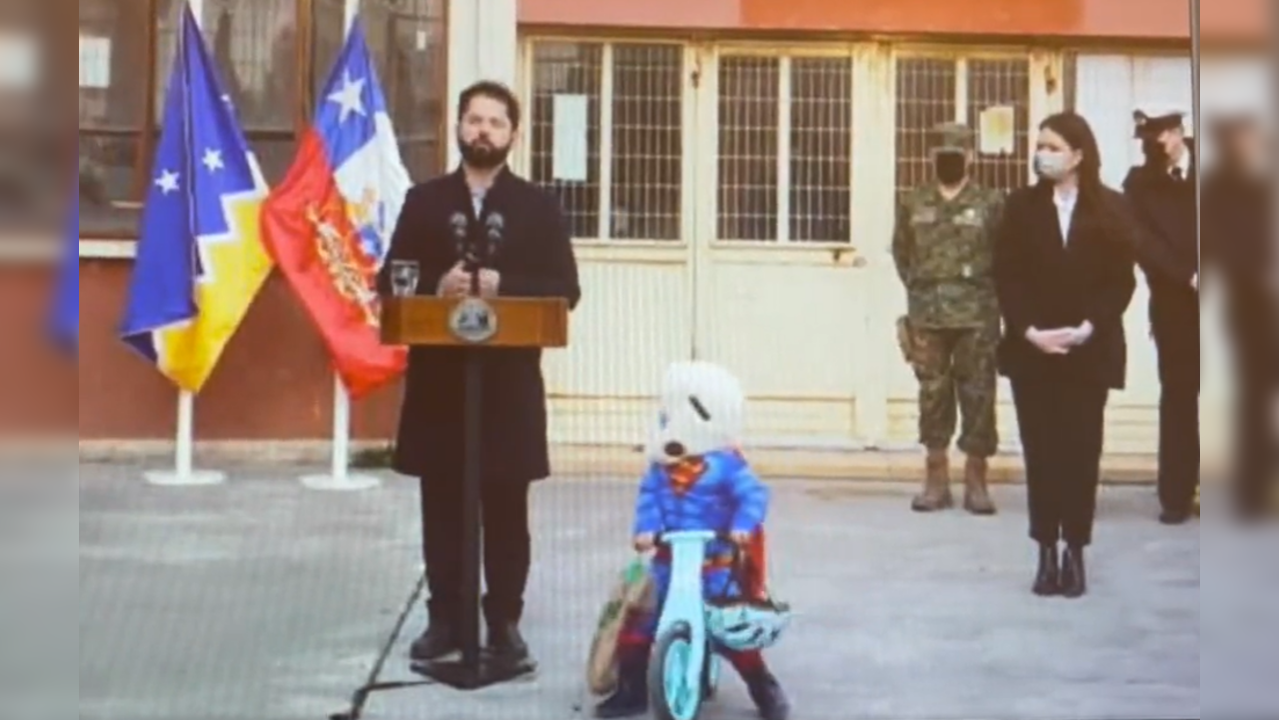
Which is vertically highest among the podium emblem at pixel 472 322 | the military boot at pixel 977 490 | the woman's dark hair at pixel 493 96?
the woman's dark hair at pixel 493 96

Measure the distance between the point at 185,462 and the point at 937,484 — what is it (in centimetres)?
168

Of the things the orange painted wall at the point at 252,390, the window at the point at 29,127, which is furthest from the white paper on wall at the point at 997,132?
the window at the point at 29,127

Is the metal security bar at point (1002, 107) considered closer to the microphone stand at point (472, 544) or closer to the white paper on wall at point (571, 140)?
the white paper on wall at point (571, 140)

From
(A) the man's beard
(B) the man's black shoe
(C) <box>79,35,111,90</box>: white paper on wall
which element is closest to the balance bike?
(B) the man's black shoe

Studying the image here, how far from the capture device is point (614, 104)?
416 cm

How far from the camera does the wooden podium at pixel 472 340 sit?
285 centimetres

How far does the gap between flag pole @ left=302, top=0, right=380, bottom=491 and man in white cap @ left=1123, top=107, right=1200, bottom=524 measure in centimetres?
171

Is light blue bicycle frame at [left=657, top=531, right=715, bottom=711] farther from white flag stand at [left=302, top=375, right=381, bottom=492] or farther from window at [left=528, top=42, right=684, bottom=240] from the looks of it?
white flag stand at [left=302, top=375, right=381, bottom=492]

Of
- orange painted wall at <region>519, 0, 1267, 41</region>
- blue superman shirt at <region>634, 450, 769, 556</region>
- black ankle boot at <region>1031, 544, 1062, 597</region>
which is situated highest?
orange painted wall at <region>519, 0, 1267, 41</region>

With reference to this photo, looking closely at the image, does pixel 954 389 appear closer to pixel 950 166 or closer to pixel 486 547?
pixel 950 166

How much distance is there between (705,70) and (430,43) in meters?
0.74

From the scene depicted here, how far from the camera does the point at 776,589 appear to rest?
357 cm

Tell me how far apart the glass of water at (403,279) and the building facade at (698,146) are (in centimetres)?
87

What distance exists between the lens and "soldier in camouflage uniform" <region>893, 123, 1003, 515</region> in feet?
13.2
